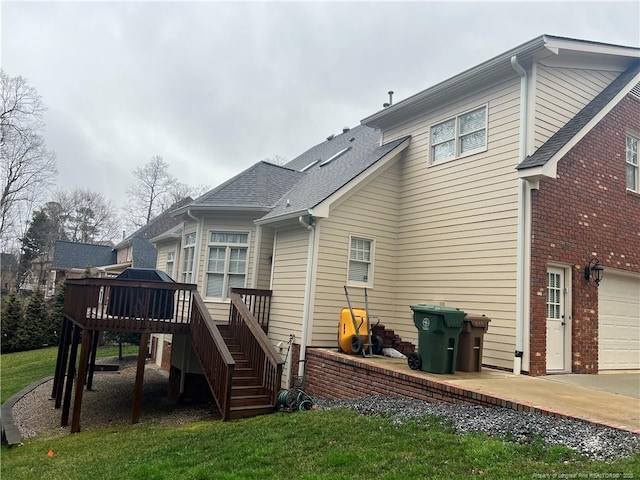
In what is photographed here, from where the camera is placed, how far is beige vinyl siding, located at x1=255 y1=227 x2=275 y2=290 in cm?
1209

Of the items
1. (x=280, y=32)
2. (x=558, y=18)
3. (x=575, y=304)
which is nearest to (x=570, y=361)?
(x=575, y=304)

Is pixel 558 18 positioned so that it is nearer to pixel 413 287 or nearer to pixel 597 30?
pixel 597 30

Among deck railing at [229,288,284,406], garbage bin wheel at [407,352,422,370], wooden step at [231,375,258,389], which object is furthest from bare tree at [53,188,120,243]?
garbage bin wheel at [407,352,422,370]

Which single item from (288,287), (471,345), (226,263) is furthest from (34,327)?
(471,345)

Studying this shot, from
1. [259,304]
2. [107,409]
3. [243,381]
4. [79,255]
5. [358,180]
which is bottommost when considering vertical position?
[107,409]

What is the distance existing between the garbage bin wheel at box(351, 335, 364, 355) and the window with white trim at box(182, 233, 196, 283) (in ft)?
18.9

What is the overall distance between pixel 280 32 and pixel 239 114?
62.1ft

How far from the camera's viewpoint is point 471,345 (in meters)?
7.76

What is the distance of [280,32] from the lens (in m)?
14.2

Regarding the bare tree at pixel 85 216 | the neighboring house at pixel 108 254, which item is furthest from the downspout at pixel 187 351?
the bare tree at pixel 85 216

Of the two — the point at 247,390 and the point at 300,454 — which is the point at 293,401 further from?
the point at 300,454

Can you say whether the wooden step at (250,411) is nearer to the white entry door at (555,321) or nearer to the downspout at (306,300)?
the downspout at (306,300)

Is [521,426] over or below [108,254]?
below

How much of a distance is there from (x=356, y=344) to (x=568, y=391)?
12.8ft
